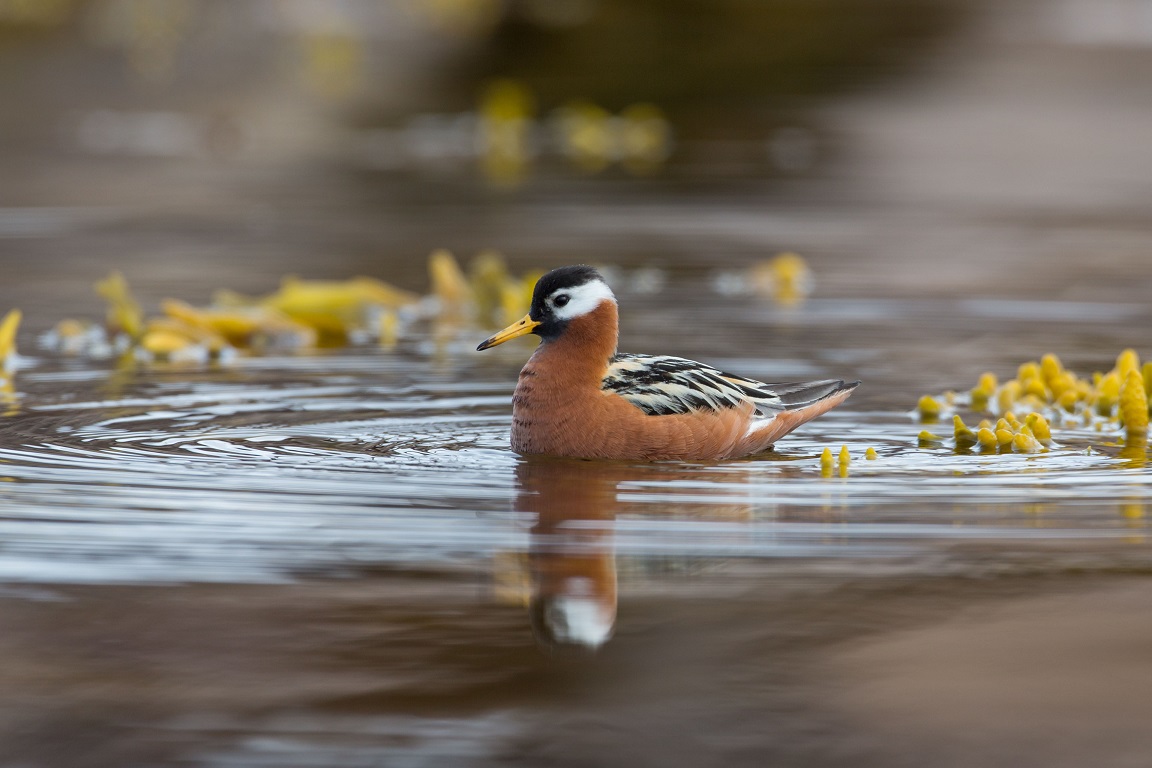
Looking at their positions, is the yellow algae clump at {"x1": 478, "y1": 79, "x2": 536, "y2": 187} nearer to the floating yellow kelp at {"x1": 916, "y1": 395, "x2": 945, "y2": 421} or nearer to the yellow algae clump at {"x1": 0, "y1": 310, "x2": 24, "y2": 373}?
the yellow algae clump at {"x1": 0, "y1": 310, "x2": 24, "y2": 373}

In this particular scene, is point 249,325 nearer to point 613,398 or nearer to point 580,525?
point 613,398

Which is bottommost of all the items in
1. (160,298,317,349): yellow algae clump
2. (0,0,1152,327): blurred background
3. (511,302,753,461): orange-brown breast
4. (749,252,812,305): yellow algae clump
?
(511,302,753,461): orange-brown breast

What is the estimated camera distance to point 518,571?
6.30 m

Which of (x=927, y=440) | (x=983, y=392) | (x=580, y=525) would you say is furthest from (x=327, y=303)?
(x=580, y=525)

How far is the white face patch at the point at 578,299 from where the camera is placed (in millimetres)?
8688

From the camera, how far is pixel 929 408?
9.54 metres

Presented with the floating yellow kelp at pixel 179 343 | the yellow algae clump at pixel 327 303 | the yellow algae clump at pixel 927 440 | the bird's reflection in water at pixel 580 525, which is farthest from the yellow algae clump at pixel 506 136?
the bird's reflection in water at pixel 580 525

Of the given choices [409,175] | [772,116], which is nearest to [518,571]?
[409,175]

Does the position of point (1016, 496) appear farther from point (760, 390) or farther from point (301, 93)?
point (301, 93)

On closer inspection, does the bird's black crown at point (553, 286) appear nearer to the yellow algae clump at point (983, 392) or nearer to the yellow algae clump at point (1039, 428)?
the yellow algae clump at point (1039, 428)

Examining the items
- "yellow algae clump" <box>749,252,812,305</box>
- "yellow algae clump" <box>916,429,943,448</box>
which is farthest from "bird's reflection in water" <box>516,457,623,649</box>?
"yellow algae clump" <box>749,252,812,305</box>

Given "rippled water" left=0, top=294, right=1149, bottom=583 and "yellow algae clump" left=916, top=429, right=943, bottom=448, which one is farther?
"yellow algae clump" left=916, top=429, right=943, bottom=448

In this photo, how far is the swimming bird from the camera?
833 cm

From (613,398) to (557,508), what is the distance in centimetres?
118
